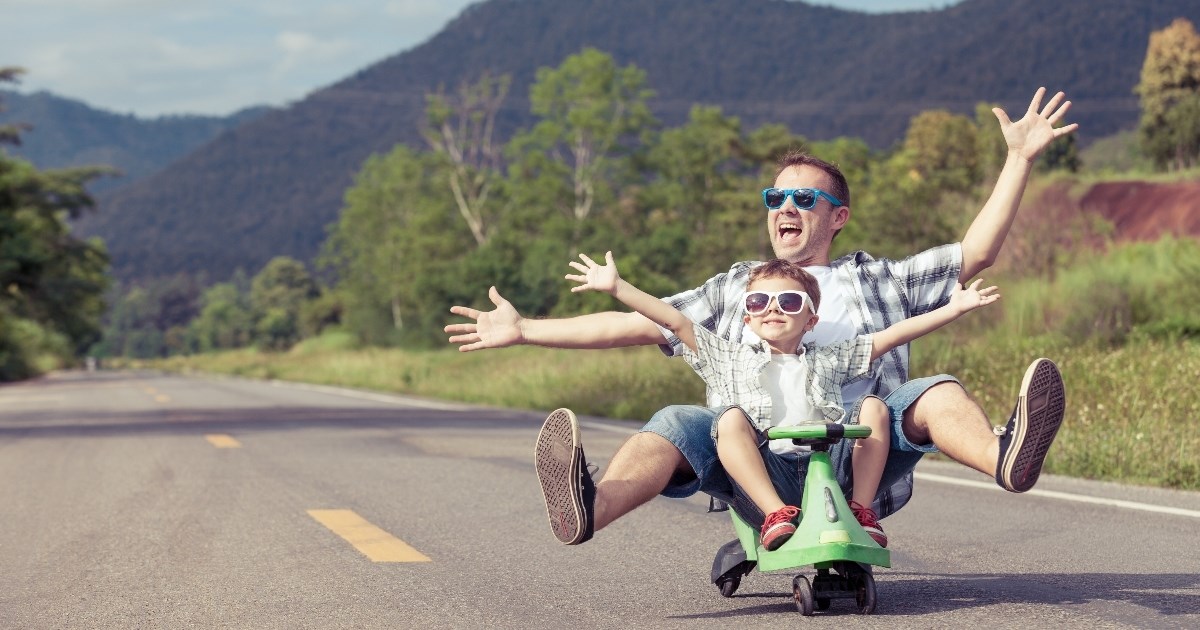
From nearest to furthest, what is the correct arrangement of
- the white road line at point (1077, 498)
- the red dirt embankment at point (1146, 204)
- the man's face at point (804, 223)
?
the man's face at point (804, 223), the white road line at point (1077, 498), the red dirt embankment at point (1146, 204)

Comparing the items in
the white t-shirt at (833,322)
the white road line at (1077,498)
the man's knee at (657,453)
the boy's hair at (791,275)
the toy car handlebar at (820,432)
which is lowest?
the white road line at (1077,498)

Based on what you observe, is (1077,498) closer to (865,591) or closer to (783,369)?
(865,591)

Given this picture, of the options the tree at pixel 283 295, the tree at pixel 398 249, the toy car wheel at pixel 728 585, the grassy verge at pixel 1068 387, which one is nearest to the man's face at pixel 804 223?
the toy car wheel at pixel 728 585

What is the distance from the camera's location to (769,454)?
537 centimetres

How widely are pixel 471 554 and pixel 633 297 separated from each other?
238 centimetres

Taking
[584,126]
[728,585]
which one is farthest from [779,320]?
[584,126]

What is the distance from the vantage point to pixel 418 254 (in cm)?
8100

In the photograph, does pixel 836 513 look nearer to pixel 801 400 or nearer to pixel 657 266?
pixel 801 400

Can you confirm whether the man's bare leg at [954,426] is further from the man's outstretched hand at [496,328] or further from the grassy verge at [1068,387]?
the grassy verge at [1068,387]

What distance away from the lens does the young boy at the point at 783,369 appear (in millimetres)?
5230

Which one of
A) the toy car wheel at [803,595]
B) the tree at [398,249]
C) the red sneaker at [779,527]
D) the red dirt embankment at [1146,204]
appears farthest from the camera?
the tree at [398,249]

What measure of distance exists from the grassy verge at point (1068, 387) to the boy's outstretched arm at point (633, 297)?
555cm

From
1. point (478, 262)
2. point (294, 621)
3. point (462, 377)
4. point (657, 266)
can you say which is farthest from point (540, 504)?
point (657, 266)

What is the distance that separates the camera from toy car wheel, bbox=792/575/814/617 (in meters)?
5.38
